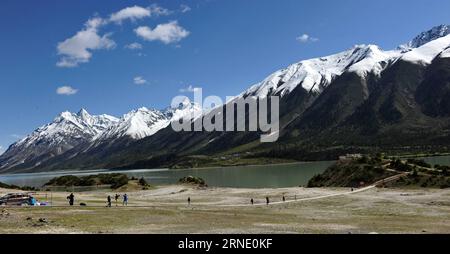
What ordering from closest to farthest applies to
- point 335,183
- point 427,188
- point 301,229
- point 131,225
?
point 301,229 → point 131,225 → point 427,188 → point 335,183

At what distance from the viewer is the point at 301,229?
44.2 m

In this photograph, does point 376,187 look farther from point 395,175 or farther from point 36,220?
point 36,220

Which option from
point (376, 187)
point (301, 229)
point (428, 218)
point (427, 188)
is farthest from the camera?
point (376, 187)

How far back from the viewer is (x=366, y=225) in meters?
48.4

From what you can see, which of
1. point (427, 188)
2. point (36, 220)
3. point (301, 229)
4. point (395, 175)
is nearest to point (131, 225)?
point (36, 220)

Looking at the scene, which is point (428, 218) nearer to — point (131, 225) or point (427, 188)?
point (131, 225)

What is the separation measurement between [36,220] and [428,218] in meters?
43.4
